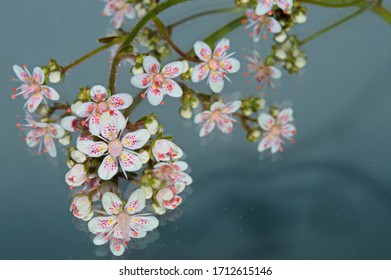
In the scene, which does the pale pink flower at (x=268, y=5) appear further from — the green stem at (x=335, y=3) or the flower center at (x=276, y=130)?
the flower center at (x=276, y=130)

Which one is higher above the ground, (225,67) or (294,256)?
(225,67)

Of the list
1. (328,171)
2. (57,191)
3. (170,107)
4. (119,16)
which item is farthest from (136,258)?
(119,16)

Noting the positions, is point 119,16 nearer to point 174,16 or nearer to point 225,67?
point 174,16

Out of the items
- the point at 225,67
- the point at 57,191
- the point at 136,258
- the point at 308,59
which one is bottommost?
the point at 136,258

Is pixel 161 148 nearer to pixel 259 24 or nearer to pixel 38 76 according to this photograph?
pixel 38 76

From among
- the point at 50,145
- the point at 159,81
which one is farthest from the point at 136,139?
the point at 50,145
